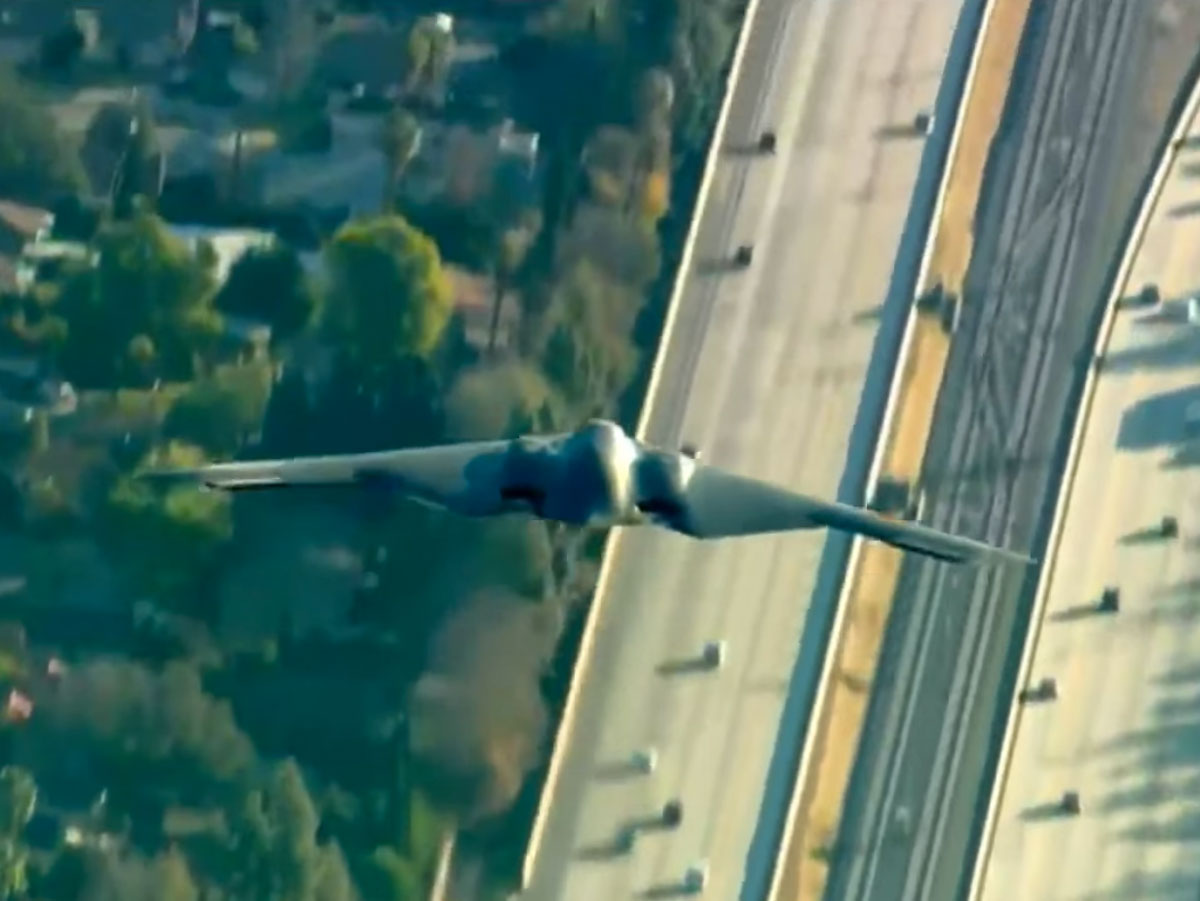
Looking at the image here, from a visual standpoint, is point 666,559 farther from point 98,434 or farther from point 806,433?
point 98,434

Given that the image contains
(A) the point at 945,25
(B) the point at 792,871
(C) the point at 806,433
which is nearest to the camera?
(B) the point at 792,871

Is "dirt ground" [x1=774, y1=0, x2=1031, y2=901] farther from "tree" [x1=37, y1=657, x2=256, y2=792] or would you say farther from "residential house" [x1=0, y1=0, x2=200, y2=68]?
"residential house" [x1=0, y1=0, x2=200, y2=68]

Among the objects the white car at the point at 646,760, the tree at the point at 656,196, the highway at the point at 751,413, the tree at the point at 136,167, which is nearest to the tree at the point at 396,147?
the tree at the point at 136,167

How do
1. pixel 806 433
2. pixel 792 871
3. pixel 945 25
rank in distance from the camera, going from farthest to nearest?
pixel 945 25, pixel 806 433, pixel 792 871

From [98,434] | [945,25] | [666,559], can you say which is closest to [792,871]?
[666,559]

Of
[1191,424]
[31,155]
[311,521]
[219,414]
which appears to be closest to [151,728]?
[311,521]

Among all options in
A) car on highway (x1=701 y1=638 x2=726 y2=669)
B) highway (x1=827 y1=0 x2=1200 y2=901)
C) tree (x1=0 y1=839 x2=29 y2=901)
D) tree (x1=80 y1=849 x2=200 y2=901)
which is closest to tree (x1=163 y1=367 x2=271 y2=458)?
tree (x1=80 y1=849 x2=200 y2=901)
